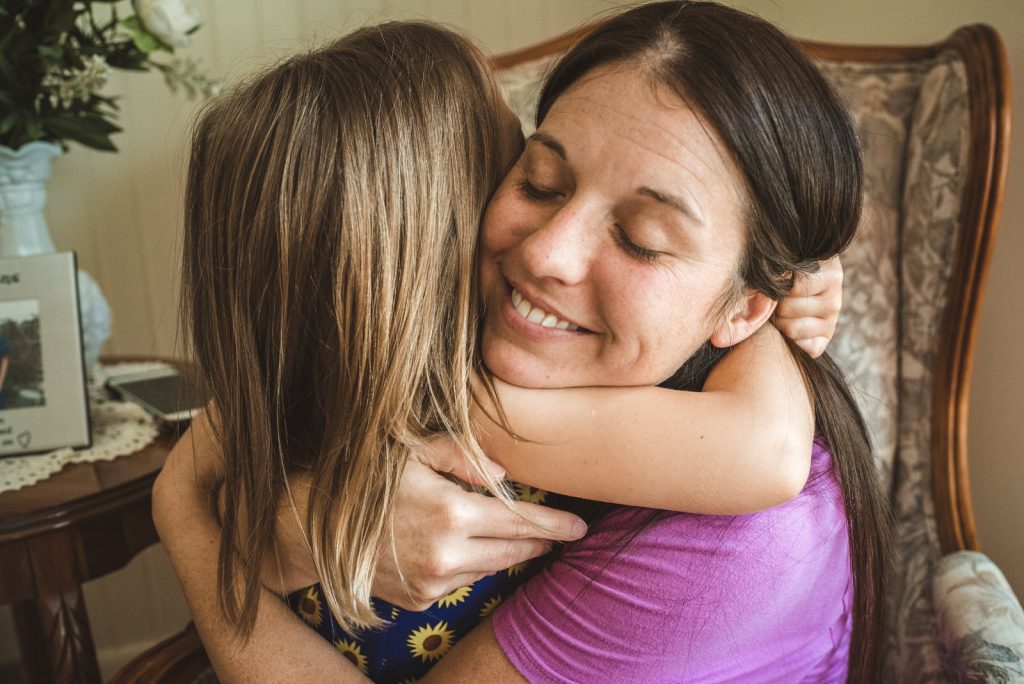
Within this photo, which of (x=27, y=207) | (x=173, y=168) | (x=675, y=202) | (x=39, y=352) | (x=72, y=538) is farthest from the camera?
(x=173, y=168)

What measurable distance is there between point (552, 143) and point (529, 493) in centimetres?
36

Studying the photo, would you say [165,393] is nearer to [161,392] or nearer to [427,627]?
[161,392]

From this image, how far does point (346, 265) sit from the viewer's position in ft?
2.38

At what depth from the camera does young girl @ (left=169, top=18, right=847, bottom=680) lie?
701mm

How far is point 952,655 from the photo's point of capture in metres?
0.95

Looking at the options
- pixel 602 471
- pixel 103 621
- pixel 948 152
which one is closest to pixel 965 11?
pixel 948 152

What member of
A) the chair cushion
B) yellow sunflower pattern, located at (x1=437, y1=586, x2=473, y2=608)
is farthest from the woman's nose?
the chair cushion

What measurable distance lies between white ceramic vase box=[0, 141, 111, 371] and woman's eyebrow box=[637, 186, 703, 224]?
39.7 inches

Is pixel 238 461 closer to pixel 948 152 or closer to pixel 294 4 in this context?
pixel 948 152

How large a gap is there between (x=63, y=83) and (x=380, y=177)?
33.4 inches

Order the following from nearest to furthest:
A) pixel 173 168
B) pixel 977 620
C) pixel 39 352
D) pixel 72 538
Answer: pixel 977 620
pixel 72 538
pixel 39 352
pixel 173 168

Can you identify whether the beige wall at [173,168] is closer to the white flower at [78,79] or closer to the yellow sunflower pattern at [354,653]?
the white flower at [78,79]

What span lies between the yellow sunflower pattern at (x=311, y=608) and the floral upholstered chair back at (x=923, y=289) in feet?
2.46

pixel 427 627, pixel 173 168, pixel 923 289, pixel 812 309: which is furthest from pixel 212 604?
pixel 173 168
